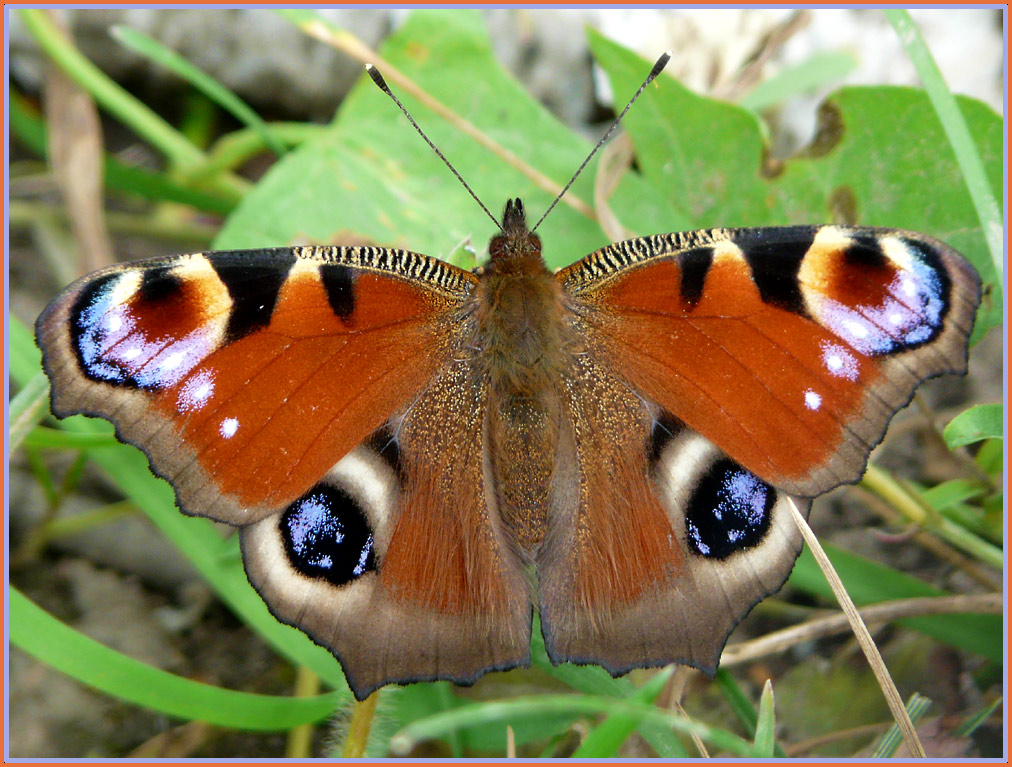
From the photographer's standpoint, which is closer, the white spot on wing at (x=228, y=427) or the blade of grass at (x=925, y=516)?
the white spot on wing at (x=228, y=427)

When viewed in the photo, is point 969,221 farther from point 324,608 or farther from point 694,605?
point 324,608

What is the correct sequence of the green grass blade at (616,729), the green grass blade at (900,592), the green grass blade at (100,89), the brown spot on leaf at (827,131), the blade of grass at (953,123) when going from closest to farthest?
1. the green grass blade at (616,729)
2. the blade of grass at (953,123)
3. the green grass blade at (900,592)
4. the brown spot on leaf at (827,131)
5. the green grass blade at (100,89)

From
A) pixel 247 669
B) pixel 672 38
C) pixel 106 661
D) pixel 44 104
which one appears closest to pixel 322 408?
pixel 106 661

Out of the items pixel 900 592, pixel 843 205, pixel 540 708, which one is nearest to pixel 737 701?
pixel 900 592

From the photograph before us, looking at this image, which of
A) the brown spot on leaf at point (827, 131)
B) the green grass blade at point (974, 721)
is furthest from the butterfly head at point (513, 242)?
the green grass blade at point (974, 721)

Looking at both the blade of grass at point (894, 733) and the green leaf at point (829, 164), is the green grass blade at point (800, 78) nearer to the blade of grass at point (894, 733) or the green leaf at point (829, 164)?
the green leaf at point (829, 164)

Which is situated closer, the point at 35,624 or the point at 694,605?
the point at 694,605

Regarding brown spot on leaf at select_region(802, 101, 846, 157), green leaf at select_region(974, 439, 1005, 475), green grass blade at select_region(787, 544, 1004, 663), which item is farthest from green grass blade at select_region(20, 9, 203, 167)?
green leaf at select_region(974, 439, 1005, 475)
